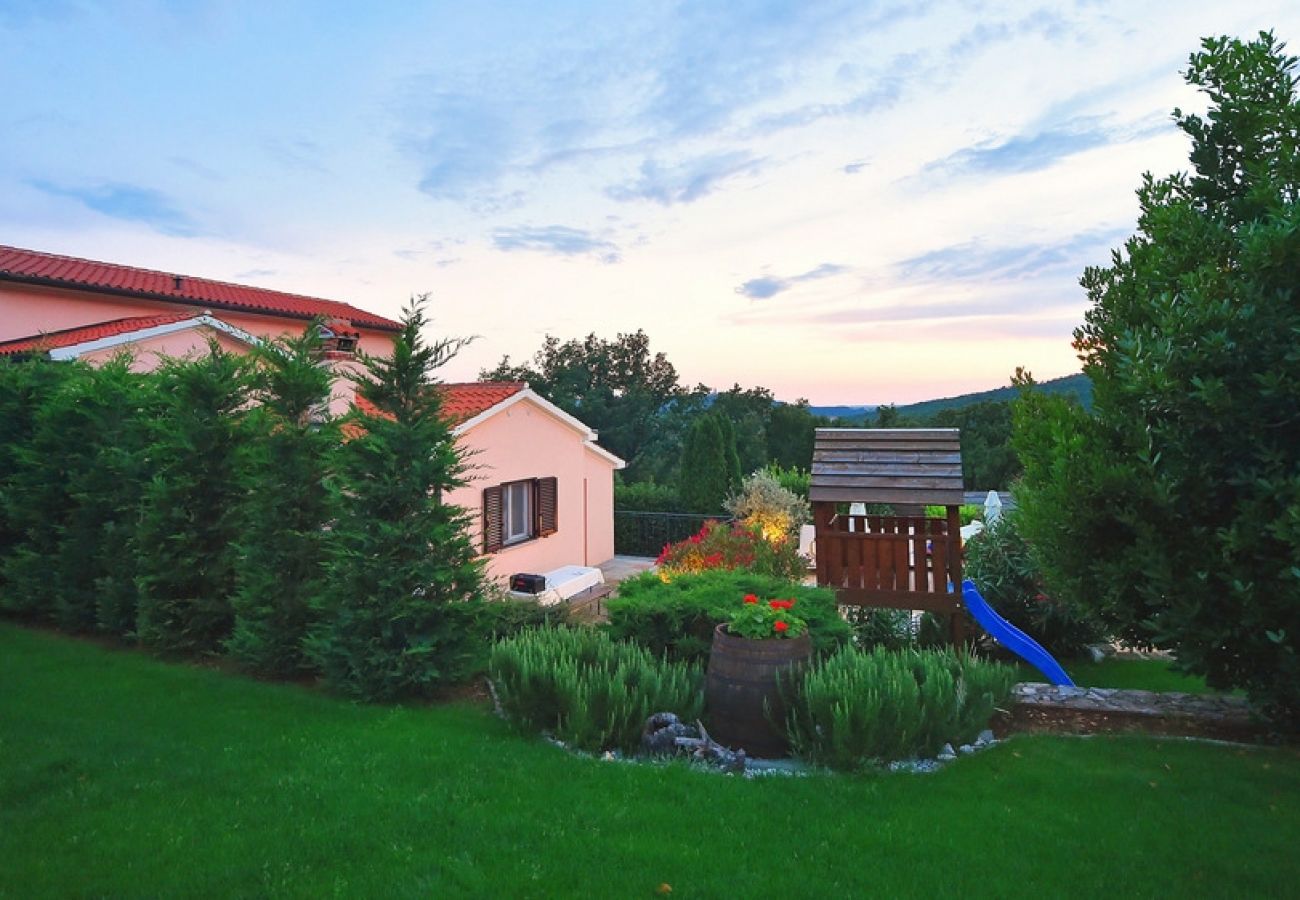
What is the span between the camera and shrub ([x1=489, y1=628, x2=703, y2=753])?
554 cm

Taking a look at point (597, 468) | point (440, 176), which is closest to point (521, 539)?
point (597, 468)

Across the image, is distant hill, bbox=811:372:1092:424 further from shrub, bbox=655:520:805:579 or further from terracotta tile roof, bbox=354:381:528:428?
terracotta tile roof, bbox=354:381:528:428

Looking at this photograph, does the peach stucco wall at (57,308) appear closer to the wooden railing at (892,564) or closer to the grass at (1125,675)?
the wooden railing at (892,564)

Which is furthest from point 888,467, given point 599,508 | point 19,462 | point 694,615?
point 19,462

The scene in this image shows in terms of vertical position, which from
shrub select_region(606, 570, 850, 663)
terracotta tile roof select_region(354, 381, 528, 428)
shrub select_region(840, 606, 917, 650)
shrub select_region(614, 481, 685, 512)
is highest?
terracotta tile roof select_region(354, 381, 528, 428)

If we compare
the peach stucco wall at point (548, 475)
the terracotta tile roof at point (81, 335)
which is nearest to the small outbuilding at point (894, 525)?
the peach stucco wall at point (548, 475)

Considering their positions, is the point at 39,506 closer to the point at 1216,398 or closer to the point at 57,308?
the point at 57,308

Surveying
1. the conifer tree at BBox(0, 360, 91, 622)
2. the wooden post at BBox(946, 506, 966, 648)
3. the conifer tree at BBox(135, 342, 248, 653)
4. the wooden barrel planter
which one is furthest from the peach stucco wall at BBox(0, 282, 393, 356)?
the wooden post at BBox(946, 506, 966, 648)

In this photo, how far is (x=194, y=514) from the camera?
812cm

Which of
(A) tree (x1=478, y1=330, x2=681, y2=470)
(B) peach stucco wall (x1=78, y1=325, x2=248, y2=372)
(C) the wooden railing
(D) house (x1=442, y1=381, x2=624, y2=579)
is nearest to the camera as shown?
(C) the wooden railing

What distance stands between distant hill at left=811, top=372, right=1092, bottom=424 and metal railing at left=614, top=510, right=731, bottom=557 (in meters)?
8.83

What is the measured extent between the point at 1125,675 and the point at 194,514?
11.8 metres

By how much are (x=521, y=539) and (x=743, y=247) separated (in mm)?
8465

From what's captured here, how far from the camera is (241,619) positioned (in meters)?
7.41
